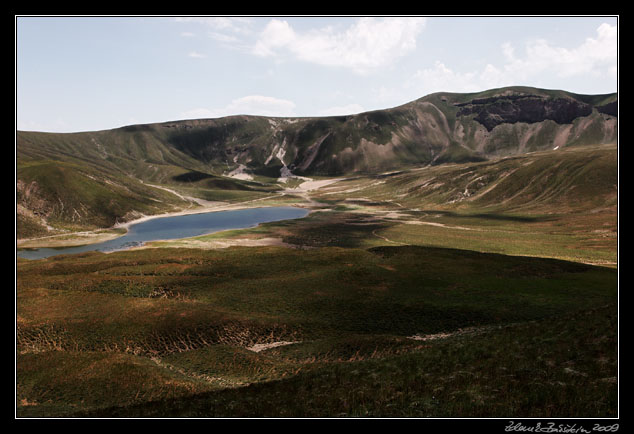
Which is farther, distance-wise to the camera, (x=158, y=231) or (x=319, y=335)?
(x=158, y=231)

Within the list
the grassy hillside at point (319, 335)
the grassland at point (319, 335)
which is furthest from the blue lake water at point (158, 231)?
the grassy hillside at point (319, 335)

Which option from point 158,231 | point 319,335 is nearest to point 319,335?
point 319,335

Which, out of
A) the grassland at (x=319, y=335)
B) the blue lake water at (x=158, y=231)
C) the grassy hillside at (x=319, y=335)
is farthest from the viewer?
the blue lake water at (x=158, y=231)

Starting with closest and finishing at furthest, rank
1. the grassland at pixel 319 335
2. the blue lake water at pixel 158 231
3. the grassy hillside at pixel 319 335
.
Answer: the grassland at pixel 319 335 → the grassy hillside at pixel 319 335 → the blue lake water at pixel 158 231

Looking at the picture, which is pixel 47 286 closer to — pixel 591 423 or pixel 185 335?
pixel 185 335

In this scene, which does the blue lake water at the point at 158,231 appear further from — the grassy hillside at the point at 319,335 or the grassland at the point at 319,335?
the grassy hillside at the point at 319,335

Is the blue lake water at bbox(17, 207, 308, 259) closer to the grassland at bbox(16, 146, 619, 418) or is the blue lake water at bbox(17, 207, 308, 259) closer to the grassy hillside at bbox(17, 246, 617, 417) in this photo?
the grassland at bbox(16, 146, 619, 418)

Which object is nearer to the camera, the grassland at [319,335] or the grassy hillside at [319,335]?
the grassland at [319,335]

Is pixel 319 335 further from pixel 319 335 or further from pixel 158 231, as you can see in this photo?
pixel 158 231
